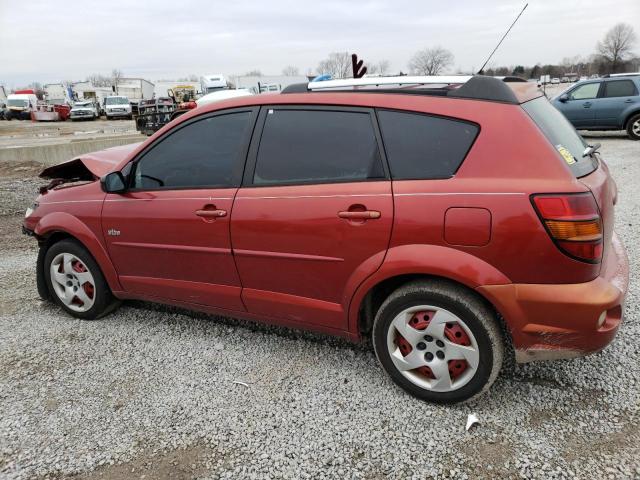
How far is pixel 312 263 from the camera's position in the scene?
2.69m

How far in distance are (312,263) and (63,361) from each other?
6.39ft

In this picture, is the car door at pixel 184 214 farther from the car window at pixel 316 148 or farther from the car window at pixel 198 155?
the car window at pixel 316 148

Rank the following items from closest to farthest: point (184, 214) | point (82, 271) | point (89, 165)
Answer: point (184, 214) < point (82, 271) < point (89, 165)

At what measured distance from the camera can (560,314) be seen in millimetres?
2201

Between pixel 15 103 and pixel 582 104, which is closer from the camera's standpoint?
pixel 582 104

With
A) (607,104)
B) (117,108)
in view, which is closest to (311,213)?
(607,104)

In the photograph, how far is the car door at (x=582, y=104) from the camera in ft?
41.7

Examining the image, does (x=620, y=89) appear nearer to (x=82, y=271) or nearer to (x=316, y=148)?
(x=316, y=148)

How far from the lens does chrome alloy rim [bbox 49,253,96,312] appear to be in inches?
146

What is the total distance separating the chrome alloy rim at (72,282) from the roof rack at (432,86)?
218 cm

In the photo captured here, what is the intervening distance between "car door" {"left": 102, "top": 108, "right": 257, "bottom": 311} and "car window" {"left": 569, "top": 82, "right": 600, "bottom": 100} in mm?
12936

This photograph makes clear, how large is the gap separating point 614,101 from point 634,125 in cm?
84

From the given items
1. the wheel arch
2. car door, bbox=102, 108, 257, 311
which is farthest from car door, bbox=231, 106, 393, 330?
the wheel arch

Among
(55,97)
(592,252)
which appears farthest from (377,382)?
(55,97)
